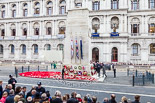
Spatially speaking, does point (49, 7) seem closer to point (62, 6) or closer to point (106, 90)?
point (62, 6)

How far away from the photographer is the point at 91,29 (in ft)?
141

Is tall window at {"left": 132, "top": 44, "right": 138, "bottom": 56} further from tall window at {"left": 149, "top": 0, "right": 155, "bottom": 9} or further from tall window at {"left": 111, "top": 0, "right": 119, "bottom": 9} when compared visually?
tall window at {"left": 111, "top": 0, "right": 119, "bottom": 9}

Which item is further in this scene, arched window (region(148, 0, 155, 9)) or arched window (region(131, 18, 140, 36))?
arched window (region(131, 18, 140, 36))

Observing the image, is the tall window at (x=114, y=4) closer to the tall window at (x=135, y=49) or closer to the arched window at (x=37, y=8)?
the tall window at (x=135, y=49)

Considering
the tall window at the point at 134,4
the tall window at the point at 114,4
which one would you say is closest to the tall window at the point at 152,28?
the tall window at the point at 134,4

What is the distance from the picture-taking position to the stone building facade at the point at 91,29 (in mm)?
39412

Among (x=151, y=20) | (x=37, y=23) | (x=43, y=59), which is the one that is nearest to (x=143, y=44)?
(x=151, y=20)

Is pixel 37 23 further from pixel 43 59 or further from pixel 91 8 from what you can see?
pixel 91 8

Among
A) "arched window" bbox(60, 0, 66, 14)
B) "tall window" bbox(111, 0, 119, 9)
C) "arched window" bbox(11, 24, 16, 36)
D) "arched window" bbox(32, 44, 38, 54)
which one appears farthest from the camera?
"arched window" bbox(11, 24, 16, 36)

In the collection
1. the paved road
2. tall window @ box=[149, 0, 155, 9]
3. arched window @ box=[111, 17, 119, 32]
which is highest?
tall window @ box=[149, 0, 155, 9]

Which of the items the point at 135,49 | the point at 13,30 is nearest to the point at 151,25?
the point at 135,49

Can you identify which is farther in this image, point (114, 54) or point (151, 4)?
point (114, 54)

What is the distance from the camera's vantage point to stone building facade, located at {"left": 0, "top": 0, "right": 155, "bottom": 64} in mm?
39412

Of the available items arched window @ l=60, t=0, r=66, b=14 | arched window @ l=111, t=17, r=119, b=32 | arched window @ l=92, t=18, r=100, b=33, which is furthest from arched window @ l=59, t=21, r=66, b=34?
arched window @ l=111, t=17, r=119, b=32
